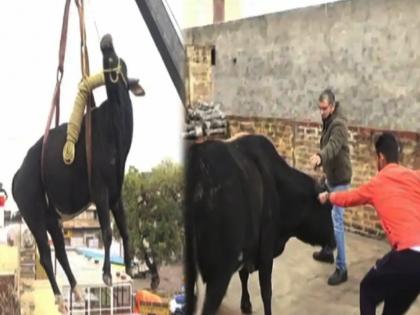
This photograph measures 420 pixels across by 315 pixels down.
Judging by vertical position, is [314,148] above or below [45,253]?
above

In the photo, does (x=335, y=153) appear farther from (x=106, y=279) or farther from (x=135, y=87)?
(x=106, y=279)

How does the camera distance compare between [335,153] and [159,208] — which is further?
[159,208]

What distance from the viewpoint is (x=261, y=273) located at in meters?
1.52

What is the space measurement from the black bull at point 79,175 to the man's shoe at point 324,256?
0.45 m

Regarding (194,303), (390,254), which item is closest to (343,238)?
(390,254)

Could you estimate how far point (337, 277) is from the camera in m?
1.50

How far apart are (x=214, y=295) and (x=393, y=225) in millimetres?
400

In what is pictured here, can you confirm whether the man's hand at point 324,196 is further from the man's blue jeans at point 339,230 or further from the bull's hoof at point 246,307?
the bull's hoof at point 246,307

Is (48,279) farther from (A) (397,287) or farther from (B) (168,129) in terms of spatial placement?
(A) (397,287)

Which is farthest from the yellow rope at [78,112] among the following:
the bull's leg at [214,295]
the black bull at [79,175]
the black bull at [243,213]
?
the bull's leg at [214,295]

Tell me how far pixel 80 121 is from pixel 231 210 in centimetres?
37

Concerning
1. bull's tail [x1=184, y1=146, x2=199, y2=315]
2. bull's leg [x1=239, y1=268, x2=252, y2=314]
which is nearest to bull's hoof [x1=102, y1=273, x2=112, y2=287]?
bull's tail [x1=184, y1=146, x2=199, y2=315]

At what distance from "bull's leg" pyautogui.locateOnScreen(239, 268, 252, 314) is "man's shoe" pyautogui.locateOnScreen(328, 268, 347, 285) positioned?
0.17m

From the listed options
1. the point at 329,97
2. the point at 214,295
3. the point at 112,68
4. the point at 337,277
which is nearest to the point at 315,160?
the point at 329,97
